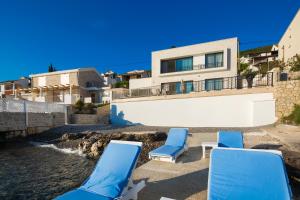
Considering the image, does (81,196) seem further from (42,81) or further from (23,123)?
(42,81)

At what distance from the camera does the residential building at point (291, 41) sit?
2130 centimetres

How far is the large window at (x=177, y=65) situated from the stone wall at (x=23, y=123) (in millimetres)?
13822

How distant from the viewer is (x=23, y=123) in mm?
16781

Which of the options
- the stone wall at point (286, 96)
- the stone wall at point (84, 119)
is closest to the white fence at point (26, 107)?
the stone wall at point (84, 119)

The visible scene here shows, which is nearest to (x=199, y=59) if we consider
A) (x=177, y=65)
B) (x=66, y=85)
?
(x=177, y=65)

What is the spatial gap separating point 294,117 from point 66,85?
3256 centimetres

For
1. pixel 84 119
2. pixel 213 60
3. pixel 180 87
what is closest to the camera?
pixel 84 119

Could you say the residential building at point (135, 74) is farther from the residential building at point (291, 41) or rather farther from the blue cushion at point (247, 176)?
the blue cushion at point (247, 176)

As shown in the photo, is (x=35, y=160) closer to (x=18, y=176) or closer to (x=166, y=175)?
(x=18, y=176)

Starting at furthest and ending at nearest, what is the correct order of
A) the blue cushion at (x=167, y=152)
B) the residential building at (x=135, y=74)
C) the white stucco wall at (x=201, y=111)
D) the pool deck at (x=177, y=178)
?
the residential building at (x=135, y=74), the white stucco wall at (x=201, y=111), the blue cushion at (x=167, y=152), the pool deck at (x=177, y=178)

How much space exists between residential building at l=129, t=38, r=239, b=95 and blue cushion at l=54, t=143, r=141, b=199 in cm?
1695

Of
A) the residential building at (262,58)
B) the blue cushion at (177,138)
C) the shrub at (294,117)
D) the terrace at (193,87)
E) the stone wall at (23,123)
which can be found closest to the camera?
the blue cushion at (177,138)

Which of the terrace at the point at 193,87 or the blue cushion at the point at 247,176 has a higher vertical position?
the terrace at the point at 193,87

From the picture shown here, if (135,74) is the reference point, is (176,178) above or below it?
below
